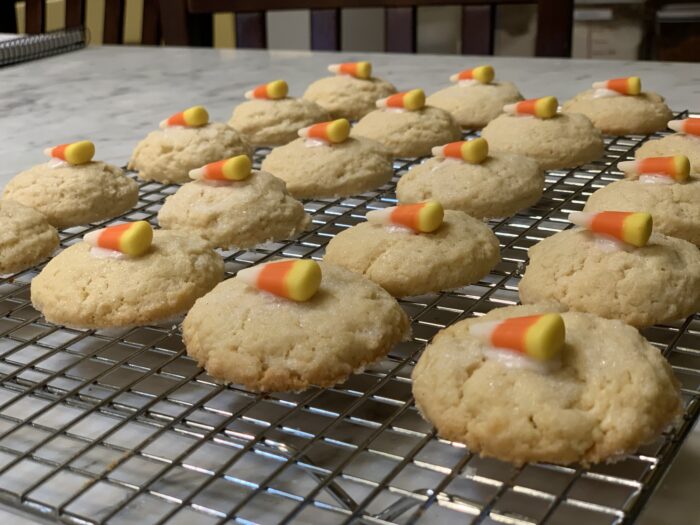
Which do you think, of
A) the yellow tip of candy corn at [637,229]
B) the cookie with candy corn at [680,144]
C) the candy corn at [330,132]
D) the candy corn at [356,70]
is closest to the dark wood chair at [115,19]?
the candy corn at [356,70]

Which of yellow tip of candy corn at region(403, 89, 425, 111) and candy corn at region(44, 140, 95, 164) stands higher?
yellow tip of candy corn at region(403, 89, 425, 111)

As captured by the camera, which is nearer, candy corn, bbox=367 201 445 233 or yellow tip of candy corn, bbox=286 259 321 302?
yellow tip of candy corn, bbox=286 259 321 302

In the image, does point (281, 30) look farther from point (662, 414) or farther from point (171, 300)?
point (662, 414)

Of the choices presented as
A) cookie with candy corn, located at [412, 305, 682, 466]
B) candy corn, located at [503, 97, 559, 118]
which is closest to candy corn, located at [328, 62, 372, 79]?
candy corn, located at [503, 97, 559, 118]

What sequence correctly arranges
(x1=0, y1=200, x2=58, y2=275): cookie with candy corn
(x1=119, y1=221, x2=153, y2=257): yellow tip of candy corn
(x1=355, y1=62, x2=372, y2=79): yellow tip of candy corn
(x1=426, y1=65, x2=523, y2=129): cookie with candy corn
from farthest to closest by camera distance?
(x1=355, y1=62, x2=372, y2=79): yellow tip of candy corn
(x1=426, y1=65, x2=523, y2=129): cookie with candy corn
(x1=0, y1=200, x2=58, y2=275): cookie with candy corn
(x1=119, y1=221, x2=153, y2=257): yellow tip of candy corn

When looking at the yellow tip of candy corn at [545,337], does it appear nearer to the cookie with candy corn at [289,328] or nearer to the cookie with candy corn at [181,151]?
the cookie with candy corn at [289,328]

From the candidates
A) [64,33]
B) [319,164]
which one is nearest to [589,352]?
[319,164]

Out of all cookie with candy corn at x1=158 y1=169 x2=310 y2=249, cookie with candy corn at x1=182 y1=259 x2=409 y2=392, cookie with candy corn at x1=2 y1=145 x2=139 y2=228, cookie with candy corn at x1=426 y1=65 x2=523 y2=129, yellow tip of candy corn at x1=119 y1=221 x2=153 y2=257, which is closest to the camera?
cookie with candy corn at x1=182 y1=259 x2=409 y2=392

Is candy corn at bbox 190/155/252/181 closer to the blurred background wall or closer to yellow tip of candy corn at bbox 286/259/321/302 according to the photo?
yellow tip of candy corn at bbox 286/259/321/302
